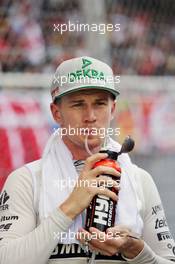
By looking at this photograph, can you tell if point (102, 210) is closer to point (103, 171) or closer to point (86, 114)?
point (103, 171)

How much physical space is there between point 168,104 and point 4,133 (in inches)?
52.1

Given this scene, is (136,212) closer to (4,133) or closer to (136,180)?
(136,180)

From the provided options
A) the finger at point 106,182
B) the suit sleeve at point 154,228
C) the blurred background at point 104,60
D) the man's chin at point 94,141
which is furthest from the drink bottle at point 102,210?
the blurred background at point 104,60

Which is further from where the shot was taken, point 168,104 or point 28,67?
point 168,104

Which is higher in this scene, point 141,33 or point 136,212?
point 141,33

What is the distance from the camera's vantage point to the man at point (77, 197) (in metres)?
1.83

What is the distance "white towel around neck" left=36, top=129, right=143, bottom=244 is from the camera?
1921 millimetres

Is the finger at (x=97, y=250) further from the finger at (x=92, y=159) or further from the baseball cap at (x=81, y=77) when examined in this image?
the baseball cap at (x=81, y=77)

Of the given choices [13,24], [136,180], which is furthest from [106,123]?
[13,24]

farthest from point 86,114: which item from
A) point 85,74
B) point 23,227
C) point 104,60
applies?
point 104,60

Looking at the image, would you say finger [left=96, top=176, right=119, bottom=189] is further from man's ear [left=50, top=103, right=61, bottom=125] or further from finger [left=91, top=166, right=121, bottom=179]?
man's ear [left=50, top=103, right=61, bottom=125]

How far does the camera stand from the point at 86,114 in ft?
6.49

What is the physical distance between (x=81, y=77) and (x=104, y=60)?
2328 millimetres

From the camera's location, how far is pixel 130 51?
4969 mm
